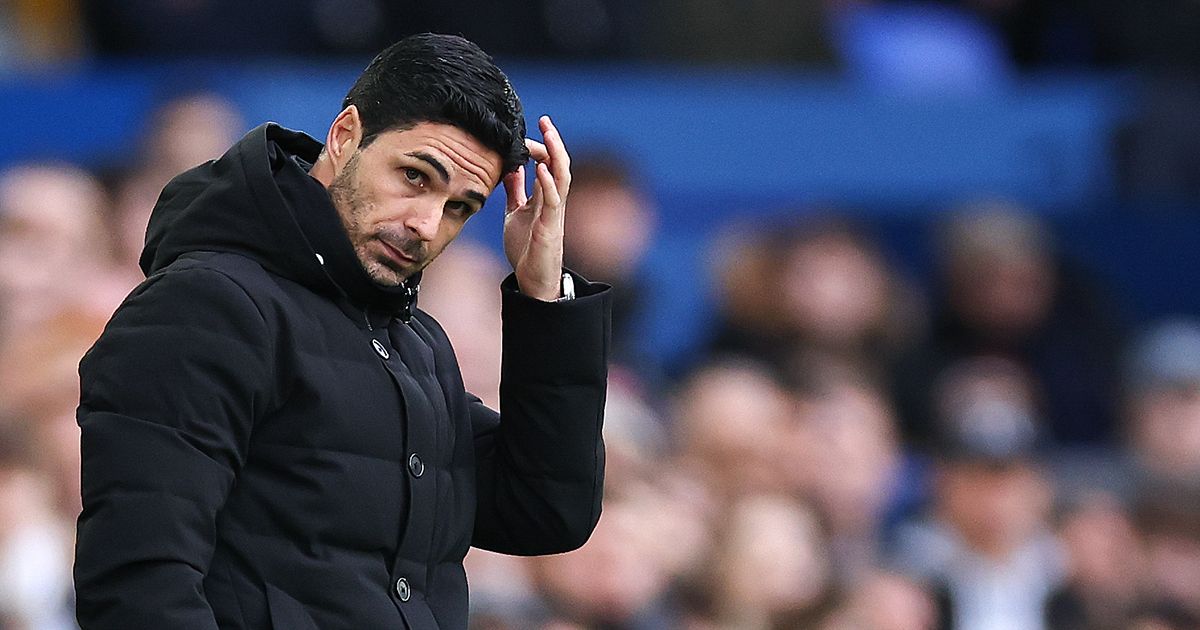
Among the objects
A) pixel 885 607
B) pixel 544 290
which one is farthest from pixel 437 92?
pixel 885 607

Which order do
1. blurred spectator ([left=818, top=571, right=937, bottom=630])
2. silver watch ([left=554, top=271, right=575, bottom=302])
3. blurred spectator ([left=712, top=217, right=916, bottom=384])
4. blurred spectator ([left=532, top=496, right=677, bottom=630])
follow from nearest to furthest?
1. silver watch ([left=554, top=271, right=575, bottom=302])
2. blurred spectator ([left=532, top=496, right=677, bottom=630])
3. blurred spectator ([left=818, top=571, right=937, bottom=630])
4. blurred spectator ([left=712, top=217, right=916, bottom=384])

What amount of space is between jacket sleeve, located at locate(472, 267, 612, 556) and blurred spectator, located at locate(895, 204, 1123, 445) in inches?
192

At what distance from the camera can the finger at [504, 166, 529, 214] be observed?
2801mm

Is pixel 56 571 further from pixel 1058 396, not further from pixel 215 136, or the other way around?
pixel 1058 396

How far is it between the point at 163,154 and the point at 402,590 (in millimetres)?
3740

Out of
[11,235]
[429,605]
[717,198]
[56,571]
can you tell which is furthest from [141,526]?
[717,198]

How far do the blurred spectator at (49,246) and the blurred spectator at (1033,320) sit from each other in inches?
123

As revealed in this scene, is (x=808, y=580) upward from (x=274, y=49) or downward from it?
downward

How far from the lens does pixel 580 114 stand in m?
7.66

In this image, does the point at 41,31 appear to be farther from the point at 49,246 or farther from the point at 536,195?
the point at 536,195

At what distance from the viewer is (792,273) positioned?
7430 mm

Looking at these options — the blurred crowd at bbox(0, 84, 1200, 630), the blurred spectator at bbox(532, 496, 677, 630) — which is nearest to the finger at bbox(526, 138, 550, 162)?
the blurred crowd at bbox(0, 84, 1200, 630)

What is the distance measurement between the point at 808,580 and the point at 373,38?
317cm

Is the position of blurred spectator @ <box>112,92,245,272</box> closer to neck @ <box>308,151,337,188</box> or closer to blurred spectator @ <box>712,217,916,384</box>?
blurred spectator @ <box>712,217,916,384</box>
